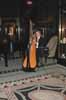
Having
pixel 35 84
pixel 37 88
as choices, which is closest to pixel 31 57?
pixel 35 84

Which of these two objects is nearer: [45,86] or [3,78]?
[45,86]

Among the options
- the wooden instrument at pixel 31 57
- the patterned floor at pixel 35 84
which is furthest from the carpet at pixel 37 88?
the wooden instrument at pixel 31 57

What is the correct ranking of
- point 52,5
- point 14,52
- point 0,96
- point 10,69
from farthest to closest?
point 14,52 < point 52,5 < point 10,69 < point 0,96

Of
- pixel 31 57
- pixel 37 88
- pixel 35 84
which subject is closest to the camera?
pixel 37 88

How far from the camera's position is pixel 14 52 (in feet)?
28.6

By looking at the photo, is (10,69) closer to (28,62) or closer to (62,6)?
(28,62)

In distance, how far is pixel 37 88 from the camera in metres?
4.55

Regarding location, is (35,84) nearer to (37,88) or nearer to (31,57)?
(37,88)

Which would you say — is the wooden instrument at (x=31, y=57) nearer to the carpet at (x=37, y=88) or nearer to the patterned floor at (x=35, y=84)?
the patterned floor at (x=35, y=84)

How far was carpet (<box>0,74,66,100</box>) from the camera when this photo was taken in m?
4.07

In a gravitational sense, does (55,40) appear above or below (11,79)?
above

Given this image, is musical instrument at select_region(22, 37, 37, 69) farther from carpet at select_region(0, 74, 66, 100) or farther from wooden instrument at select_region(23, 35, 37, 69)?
carpet at select_region(0, 74, 66, 100)

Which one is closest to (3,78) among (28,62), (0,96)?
(28,62)

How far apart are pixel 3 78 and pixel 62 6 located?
329 centimetres
